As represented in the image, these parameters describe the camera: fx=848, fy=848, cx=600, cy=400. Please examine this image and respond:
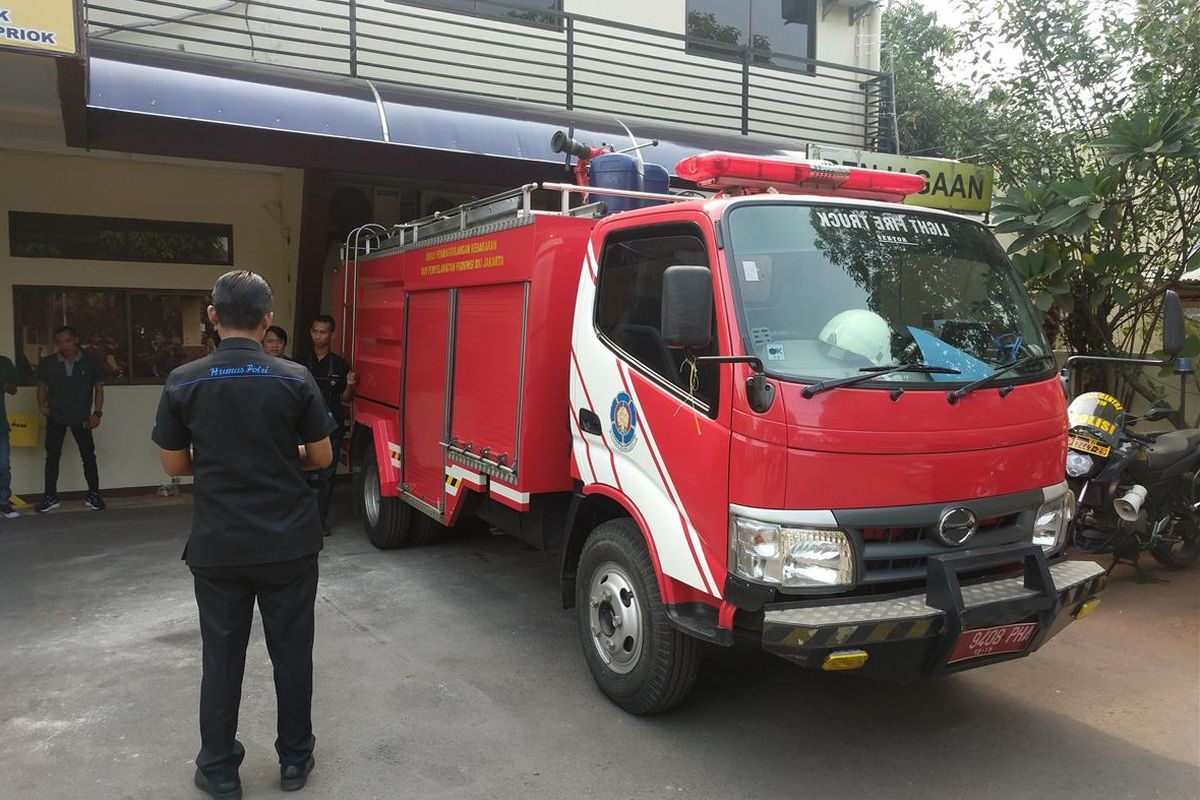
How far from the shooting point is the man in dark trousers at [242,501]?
3102 millimetres

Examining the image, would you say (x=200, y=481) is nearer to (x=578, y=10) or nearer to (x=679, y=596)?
(x=679, y=596)

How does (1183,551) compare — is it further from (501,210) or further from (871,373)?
(501,210)

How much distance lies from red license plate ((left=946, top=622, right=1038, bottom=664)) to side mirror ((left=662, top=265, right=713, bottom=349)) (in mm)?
1491

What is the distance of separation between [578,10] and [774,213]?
7.79m

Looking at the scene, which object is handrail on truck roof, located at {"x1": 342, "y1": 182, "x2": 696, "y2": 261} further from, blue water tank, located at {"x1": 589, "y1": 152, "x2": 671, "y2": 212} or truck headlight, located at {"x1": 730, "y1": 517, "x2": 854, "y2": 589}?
truck headlight, located at {"x1": 730, "y1": 517, "x2": 854, "y2": 589}

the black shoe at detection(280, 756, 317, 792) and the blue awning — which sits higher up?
the blue awning

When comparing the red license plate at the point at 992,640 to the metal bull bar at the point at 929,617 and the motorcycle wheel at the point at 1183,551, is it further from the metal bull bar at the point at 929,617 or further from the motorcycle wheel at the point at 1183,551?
the motorcycle wheel at the point at 1183,551

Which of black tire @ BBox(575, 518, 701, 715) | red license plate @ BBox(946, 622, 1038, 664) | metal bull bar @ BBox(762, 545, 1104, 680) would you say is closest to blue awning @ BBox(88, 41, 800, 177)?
black tire @ BBox(575, 518, 701, 715)

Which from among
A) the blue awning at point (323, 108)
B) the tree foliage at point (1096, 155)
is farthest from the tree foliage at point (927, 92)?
the blue awning at point (323, 108)

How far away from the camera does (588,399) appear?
421cm

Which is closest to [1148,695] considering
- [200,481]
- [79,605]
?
[200,481]

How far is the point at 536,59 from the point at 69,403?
6226mm

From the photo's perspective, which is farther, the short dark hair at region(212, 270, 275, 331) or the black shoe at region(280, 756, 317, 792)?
the black shoe at region(280, 756, 317, 792)

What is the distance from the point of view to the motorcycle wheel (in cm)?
633
